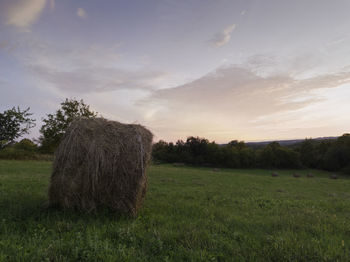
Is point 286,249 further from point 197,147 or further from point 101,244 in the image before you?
point 197,147

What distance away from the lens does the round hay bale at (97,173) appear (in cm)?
512

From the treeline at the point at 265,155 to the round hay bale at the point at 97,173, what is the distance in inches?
2024

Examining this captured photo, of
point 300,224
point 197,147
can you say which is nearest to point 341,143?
point 197,147

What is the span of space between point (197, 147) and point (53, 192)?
193ft

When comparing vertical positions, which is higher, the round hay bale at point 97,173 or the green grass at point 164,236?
the round hay bale at point 97,173

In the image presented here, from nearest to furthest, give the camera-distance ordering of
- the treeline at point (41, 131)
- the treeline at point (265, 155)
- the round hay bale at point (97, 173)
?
the round hay bale at point (97, 173)
the treeline at point (41, 131)
the treeline at point (265, 155)

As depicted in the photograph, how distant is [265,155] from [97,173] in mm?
60920

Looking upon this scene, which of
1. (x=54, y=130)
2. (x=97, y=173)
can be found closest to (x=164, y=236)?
(x=97, y=173)

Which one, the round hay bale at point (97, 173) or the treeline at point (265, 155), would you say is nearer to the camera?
the round hay bale at point (97, 173)

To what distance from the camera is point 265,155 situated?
57.1 metres

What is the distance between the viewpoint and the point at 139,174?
527 cm

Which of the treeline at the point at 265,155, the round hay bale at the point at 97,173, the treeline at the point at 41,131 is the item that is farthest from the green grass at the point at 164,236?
the treeline at the point at 265,155

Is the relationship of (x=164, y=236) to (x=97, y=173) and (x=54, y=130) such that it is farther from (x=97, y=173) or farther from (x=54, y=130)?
(x=54, y=130)

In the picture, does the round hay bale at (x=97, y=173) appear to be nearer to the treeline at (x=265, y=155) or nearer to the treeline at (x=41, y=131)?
the treeline at (x=41, y=131)
